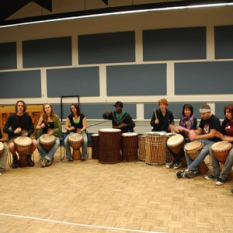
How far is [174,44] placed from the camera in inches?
287

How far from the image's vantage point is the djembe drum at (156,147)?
4.74 metres

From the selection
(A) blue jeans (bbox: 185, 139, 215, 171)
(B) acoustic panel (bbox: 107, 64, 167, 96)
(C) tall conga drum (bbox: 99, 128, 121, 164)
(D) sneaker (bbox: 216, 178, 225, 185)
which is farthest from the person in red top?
(B) acoustic panel (bbox: 107, 64, 167, 96)

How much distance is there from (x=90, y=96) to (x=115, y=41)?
166cm

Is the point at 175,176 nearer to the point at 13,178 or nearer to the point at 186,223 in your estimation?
the point at 186,223

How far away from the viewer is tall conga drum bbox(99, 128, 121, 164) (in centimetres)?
491

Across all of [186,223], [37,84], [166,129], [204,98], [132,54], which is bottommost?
[186,223]

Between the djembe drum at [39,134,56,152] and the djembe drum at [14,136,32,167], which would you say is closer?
the djembe drum at [14,136,32,167]

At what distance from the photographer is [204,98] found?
720cm

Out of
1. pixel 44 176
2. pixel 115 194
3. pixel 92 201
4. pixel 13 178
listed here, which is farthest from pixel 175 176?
pixel 13 178

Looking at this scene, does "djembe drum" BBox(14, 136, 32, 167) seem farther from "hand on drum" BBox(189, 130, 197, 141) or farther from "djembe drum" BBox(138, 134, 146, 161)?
"hand on drum" BBox(189, 130, 197, 141)

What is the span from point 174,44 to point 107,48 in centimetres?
180

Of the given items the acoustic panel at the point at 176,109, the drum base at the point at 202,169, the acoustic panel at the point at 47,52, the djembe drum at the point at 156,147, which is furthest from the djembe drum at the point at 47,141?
the acoustic panel at the point at 47,52

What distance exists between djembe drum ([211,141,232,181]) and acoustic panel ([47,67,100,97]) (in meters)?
4.61

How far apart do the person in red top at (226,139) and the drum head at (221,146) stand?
6 centimetres
